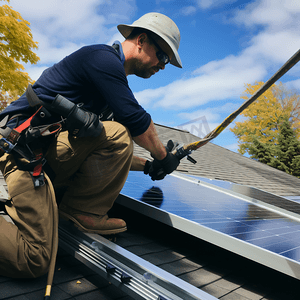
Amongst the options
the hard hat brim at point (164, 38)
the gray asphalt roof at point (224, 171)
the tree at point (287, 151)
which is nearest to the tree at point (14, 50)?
the gray asphalt roof at point (224, 171)

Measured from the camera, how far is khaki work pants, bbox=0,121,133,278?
1.54 metres

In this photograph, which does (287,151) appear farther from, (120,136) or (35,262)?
(35,262)

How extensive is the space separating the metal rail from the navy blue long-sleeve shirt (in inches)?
34.8

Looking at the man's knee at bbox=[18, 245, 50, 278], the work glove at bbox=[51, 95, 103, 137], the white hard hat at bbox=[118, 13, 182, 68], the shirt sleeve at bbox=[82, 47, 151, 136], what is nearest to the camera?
the man's knee at bbox=[18, 245, 50, 278]

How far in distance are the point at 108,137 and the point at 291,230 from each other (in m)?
1.83

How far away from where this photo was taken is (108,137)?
1.96 m

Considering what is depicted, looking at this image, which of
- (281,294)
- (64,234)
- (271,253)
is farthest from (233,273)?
(64,234)

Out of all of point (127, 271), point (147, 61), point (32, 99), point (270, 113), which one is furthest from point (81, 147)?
point (270, 113)

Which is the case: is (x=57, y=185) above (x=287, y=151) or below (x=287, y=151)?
below

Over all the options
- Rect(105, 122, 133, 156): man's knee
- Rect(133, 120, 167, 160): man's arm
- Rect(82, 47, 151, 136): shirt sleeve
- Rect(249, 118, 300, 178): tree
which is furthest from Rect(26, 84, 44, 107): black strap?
Rect(249, 118, 300, 178): tree

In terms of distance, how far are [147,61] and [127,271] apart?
169 cm

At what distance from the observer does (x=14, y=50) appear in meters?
15.8

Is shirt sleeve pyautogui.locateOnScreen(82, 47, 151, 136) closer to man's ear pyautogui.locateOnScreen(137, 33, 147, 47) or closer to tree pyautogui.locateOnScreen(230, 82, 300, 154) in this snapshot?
man's ear pyautogui.locateOnScreen(137, 33, 147, 47)

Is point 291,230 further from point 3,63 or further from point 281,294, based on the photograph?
point 3,63
